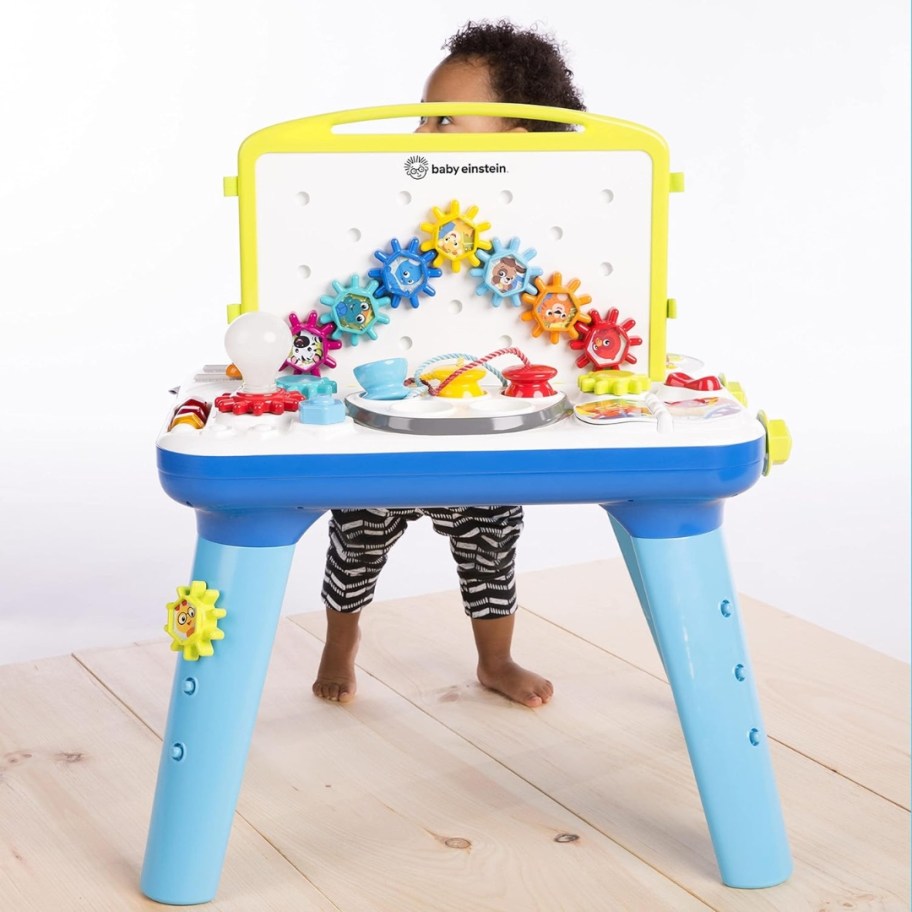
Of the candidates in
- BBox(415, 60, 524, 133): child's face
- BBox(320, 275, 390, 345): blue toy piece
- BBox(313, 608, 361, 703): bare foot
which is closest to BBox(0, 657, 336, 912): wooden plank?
BBox(313, 608, 361, 703): bare foot

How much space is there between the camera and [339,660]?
138cm

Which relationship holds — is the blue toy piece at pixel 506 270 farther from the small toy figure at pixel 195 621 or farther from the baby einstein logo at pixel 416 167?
the small toy figure at pixel 195 621

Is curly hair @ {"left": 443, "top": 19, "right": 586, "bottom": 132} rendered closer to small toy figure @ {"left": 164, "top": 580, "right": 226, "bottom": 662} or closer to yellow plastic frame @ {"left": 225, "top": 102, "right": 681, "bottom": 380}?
yellow plastic frame @ {"left": 225, "top": 102, "right": 681, "bottom": 380}

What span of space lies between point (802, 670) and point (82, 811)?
28.1 inches

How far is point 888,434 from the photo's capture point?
2.44 m

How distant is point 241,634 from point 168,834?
0.51 ft

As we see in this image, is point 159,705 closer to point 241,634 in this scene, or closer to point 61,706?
point 61,706

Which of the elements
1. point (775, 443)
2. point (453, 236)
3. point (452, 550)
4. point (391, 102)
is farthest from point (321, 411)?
point (391, 102)

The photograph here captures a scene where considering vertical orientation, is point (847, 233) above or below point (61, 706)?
above

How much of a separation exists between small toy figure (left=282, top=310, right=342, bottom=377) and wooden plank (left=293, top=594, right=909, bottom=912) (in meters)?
0.40

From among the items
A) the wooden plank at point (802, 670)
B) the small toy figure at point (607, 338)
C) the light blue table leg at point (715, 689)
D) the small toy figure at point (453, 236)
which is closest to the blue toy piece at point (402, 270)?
the small toy figure at point (453, 236)

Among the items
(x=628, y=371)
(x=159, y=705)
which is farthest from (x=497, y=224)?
(x=159, y=705)

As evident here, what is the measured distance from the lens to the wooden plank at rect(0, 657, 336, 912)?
1015 mm

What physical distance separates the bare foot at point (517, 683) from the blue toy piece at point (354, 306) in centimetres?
45
